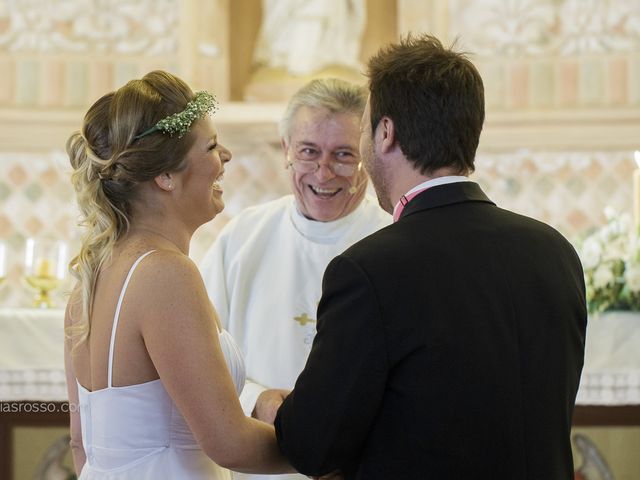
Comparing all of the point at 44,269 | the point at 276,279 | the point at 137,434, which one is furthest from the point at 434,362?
the point at 44,269

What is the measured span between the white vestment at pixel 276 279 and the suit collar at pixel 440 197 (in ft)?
4.30

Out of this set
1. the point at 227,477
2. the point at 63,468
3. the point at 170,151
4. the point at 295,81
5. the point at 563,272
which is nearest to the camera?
the point at 563,272

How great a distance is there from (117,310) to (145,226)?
0.78 ft

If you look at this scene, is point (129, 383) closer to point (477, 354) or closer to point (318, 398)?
point (318, 398)

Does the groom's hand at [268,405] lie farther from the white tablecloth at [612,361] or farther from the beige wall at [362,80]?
the beige wall at [362,80]

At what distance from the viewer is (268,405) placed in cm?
282

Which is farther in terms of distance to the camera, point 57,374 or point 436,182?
point 57,374

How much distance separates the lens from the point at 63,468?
15.3 feet

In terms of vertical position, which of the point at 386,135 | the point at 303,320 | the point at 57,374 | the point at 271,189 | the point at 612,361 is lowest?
the point at 57,374

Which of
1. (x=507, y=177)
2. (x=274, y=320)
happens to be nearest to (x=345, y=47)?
(x=507, y=177)

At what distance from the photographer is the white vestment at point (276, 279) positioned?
3.45m

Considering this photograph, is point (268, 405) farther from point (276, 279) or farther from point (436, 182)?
point (436, 182)

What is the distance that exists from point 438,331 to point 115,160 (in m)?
0.89

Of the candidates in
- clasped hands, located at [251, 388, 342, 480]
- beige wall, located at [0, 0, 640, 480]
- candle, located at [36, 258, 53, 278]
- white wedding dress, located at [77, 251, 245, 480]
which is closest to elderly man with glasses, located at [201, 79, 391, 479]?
clasped hands, located at [251, 388, 342, 480]
